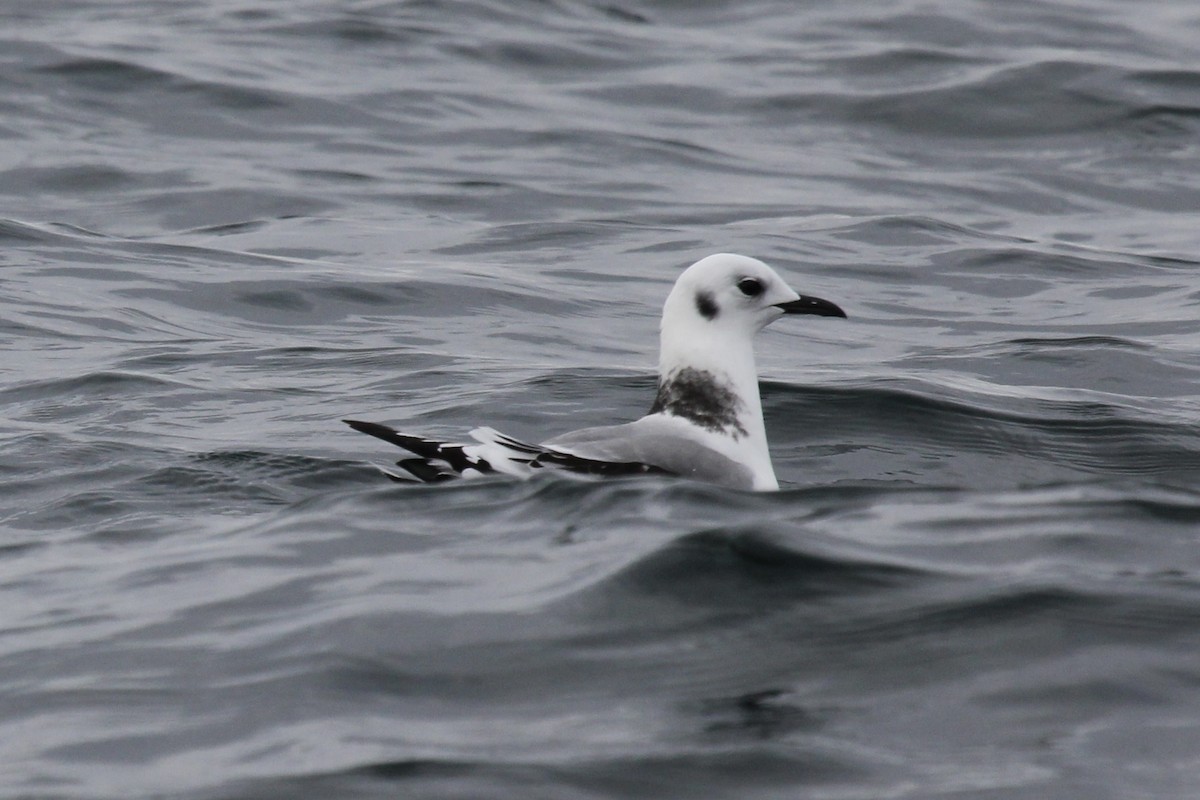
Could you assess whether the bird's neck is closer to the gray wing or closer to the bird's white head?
the bird's white head

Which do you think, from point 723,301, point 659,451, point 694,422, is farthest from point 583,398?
point 659,451

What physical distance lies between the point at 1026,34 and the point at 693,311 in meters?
15.4

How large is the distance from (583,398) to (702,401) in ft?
6.55

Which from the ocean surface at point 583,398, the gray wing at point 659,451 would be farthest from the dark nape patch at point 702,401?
the ocean surface at point 583,398

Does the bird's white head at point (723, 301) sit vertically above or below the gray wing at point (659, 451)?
above

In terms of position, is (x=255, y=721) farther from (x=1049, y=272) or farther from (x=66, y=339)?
(x=1049, y=272)

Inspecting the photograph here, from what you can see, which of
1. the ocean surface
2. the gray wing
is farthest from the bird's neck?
the ocean surface

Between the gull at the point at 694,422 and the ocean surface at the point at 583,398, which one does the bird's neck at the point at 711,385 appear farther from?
the ocean surface at the point at 583,398

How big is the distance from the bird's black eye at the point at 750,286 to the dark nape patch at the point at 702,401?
413mm

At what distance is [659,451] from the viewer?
6.83 m

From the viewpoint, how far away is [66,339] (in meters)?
10.7

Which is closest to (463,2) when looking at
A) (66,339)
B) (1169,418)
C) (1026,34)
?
(1026,34)

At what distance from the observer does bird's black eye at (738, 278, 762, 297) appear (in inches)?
304

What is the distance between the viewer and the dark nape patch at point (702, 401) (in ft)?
24.5
